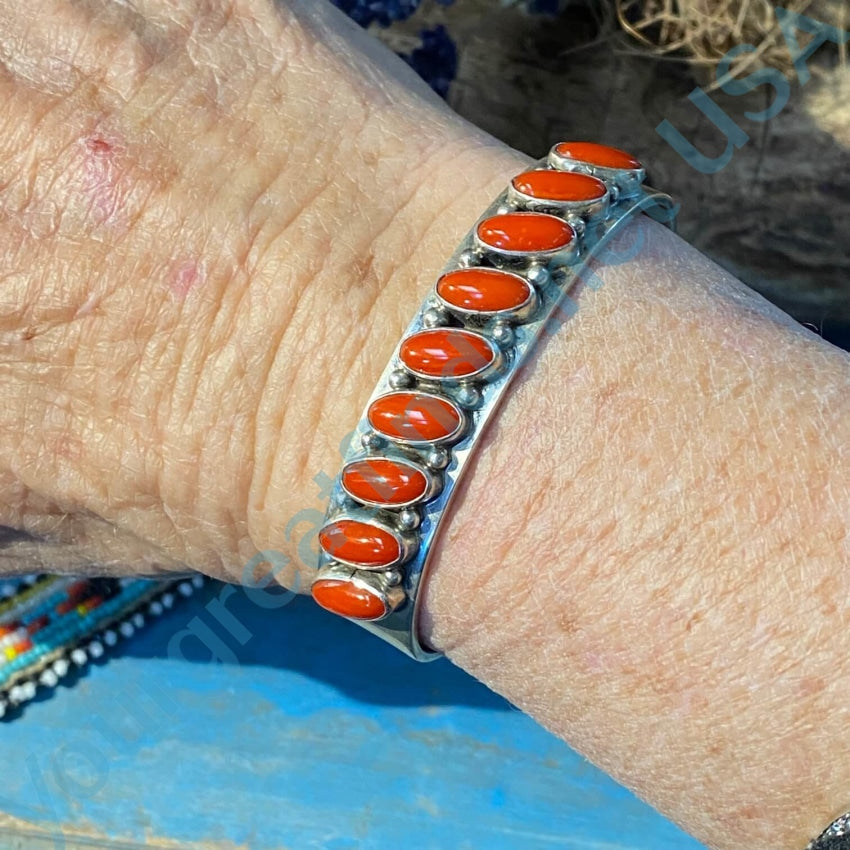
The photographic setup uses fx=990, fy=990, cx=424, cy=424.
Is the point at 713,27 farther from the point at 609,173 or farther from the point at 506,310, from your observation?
the point at 506,310

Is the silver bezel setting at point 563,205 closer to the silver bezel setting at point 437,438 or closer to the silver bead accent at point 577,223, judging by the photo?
the silver bead accent at point 577,223

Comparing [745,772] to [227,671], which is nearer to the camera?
[745,772]

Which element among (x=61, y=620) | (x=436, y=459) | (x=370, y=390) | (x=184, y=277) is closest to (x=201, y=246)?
(x=184, y=277)

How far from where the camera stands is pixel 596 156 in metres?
0.85

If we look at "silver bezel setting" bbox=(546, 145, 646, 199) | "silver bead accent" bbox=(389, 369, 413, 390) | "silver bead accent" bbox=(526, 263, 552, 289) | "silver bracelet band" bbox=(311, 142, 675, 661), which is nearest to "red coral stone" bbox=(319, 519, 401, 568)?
"silver bracelet band" bbox=(311, 142, 675, 661)

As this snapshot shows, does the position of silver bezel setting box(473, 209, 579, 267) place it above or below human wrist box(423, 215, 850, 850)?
above

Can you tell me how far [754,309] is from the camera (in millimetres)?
841

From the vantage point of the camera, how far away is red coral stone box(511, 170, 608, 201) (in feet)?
2.65

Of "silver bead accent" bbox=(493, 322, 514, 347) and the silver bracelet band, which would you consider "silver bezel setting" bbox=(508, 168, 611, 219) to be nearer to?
the silver bracelet band

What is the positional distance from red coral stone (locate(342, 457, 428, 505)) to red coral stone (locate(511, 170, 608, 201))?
0.83 feet

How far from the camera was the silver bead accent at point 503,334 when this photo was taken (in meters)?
0.76

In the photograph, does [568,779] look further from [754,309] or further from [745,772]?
[754,309]

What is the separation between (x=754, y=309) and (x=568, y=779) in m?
0.65

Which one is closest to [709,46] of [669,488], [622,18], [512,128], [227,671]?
[622,18]
